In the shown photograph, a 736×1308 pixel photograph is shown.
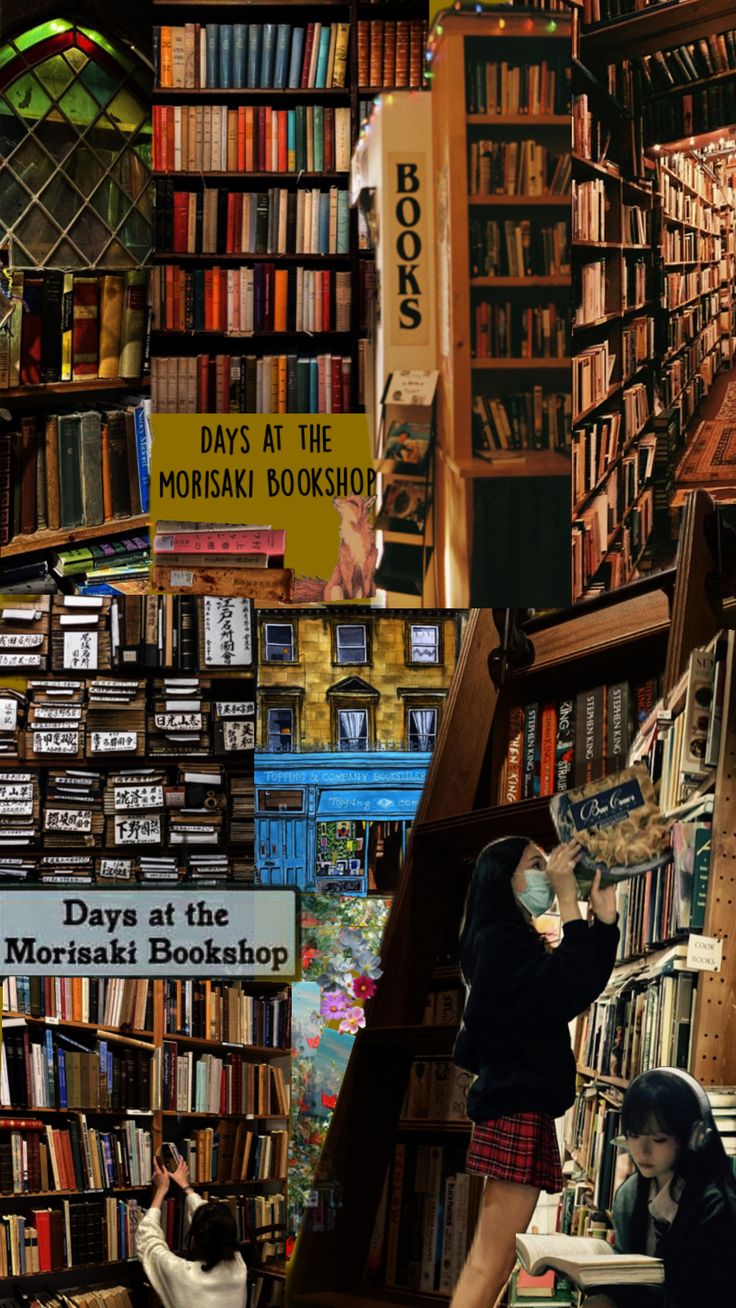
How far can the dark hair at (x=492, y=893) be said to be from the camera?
10.5ft

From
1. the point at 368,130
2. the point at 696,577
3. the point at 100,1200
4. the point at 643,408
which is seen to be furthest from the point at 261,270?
the point at 100,1200

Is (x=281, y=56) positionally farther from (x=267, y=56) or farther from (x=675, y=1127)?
(x=675, y=1127)

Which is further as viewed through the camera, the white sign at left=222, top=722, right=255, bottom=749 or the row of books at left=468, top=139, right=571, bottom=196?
the white sign at left=222, top=722, right=255, bottom=749

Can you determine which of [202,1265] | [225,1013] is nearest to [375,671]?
[225,1013]

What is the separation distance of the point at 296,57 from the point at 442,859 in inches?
95.7

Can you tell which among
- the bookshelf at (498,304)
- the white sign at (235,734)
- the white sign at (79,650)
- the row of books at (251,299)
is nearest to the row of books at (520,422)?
the bookshelf at (498,304)

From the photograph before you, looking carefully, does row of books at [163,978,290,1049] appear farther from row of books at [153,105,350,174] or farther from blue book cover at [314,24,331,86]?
blue book cover at [314,24,331,86]

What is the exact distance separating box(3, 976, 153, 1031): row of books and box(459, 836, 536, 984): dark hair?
4.68 feet

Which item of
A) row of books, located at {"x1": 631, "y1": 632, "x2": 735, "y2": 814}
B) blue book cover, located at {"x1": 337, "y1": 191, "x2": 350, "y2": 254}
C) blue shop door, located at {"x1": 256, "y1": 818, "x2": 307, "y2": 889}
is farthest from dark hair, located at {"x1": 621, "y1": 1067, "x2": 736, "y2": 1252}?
blue book cover, located at {"x1": 337, "y1": 191, "x2": 350, "y2": 254}

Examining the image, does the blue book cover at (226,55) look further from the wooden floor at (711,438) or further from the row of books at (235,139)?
the wooden floor at (711,438)

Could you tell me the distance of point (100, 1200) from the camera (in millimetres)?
4395

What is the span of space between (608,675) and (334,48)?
87.6 inches

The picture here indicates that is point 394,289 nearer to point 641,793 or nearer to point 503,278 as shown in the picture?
point 503,278

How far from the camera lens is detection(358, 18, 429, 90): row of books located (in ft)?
14.5
